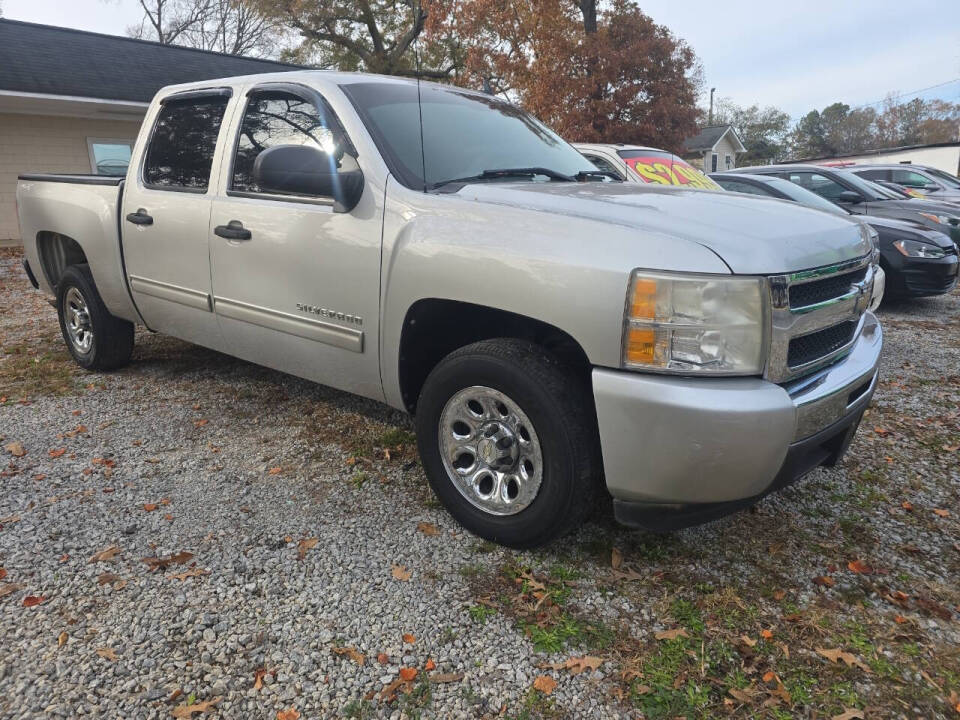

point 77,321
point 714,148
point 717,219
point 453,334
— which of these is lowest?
point 77,321

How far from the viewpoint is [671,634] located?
2.45 meters

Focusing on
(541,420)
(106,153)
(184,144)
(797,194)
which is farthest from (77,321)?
(106,153)

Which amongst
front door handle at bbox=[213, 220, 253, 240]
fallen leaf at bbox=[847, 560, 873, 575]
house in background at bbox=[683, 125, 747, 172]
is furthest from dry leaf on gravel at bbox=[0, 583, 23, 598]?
house in background at bbox=[683, 125, 747, 172]

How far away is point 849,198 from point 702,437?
808cm

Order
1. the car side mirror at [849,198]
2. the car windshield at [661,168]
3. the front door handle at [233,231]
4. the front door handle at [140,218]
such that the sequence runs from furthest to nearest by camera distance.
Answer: the car side mirror at [849,198] < the car windshield at [661,168] < the front door handle at [140,218] < the front door handle at [233,231]

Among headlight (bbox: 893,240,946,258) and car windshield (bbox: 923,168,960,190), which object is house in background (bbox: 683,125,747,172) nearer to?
car windshield (bbox: 923,168,960,190)

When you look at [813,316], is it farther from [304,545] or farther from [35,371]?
[35,371]

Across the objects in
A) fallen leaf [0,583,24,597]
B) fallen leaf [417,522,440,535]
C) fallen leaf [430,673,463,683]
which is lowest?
fallen leaf [430,673,463,683]

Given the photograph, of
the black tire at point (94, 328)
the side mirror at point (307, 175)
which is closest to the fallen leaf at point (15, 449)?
the black tire at point (94, 328)

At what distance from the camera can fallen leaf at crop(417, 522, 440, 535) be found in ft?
10.1

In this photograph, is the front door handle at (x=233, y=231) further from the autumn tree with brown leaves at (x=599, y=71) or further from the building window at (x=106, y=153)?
the autumn tree with brown leaves at (x=599, y=71)

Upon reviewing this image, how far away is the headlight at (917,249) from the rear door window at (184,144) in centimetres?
701

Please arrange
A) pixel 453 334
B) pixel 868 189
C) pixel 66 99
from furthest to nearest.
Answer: pixel 66 99 → pixel 868 189 → pixel 453 334

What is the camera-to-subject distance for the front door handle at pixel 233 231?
3642mm
